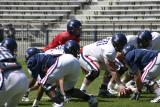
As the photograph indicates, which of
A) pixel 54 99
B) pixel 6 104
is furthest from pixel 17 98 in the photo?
pixel 54 99

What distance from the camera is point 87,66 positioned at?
11930 mm

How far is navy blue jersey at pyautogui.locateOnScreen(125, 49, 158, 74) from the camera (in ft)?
35.8

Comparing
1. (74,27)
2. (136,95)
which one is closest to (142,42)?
(136,95)

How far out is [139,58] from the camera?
11023 millimetres

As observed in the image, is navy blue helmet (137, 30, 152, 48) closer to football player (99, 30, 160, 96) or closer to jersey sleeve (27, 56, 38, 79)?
football player (99, 30, 160, 96)

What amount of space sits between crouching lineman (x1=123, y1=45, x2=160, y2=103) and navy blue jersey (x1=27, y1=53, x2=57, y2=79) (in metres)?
2.07

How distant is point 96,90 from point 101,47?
5.71ft

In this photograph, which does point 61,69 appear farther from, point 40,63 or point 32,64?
point 32,64

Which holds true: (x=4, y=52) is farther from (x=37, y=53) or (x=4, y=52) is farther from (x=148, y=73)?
(x=148, y=73)

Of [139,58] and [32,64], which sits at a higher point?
[32,64]

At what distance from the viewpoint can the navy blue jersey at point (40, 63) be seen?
30.7ft

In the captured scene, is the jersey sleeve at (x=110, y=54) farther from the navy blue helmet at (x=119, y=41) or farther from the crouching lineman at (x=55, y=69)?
the crouching lineman at (x=55, y=69)

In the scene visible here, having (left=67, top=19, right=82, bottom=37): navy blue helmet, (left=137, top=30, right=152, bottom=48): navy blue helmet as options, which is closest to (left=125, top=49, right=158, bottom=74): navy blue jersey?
(left=137, top=30, right=152, bottom=48): navy blue helmet

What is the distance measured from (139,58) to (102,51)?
1117 mm
